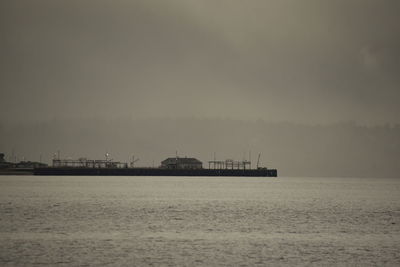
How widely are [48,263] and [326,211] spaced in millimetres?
58338

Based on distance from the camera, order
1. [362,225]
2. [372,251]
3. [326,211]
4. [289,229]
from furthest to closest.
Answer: [326,211] → [362,225] → [289,229] → [372,251]

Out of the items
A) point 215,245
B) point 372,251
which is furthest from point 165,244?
point 372,251

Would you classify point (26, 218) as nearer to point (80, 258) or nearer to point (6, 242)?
point (6, 242)

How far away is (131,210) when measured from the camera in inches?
3649

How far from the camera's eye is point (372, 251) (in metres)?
52.9

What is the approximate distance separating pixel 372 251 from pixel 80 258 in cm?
2120

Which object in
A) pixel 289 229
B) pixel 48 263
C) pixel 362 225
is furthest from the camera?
pixel 362 225

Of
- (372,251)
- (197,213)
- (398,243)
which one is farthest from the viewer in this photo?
(197,213)

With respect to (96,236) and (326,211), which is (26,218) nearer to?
(96,236)

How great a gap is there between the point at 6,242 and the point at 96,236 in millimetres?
8185

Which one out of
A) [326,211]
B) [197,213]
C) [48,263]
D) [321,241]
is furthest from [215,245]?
[326,211]

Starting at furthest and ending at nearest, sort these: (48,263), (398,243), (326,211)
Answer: (326,211) → (398,243) → (48,263)

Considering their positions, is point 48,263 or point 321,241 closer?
point 48,263

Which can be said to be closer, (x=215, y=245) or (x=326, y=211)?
(x=215, y=245)
